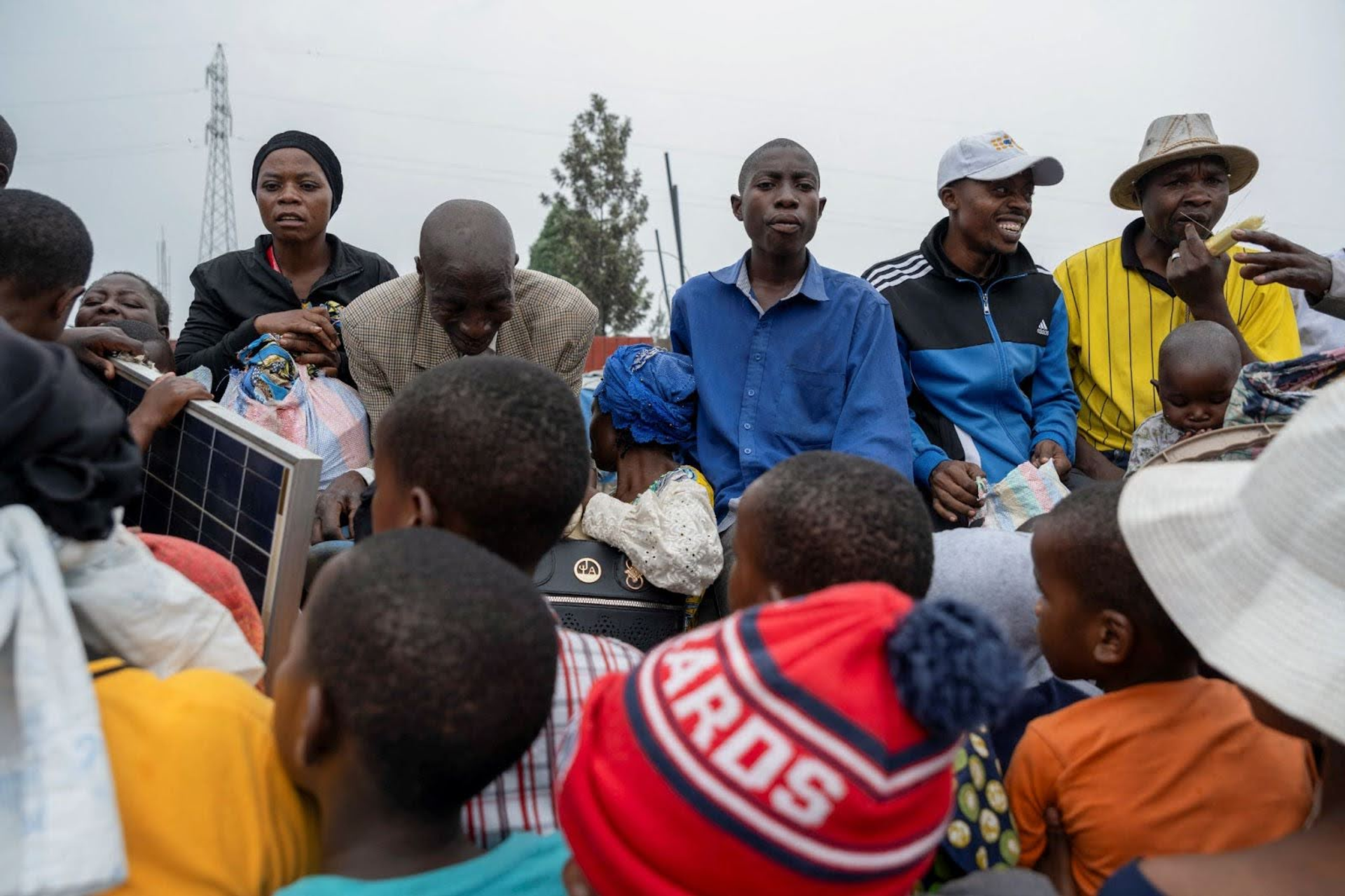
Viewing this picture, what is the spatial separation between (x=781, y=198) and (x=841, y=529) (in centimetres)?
238

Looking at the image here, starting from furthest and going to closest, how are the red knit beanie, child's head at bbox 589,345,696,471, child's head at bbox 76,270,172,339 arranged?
child's head at bbox 76,270,172,339 → child's head at bbox 589,345,696,471 → the red knit beanie

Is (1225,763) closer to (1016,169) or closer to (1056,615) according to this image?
(1056,615)

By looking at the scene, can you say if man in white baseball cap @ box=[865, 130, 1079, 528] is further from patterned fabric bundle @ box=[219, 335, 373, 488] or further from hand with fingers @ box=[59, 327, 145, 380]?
hand with fingers @ box=[59, 327, 145, 380]

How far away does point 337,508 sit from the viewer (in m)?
3.17

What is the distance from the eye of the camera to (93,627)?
62.4 inches

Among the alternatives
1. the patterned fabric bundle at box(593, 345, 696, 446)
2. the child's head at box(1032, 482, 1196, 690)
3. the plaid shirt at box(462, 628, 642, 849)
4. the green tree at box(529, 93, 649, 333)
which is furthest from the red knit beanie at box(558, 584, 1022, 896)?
the green tree at box(529, 93, 649, 333)

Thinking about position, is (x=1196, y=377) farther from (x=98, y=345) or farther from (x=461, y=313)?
(x=98, y=345)

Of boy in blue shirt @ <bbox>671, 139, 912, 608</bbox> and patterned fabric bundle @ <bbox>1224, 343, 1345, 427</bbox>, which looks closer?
patterned fabric bundle @ <bbox>1224, 343, 1345, 427</bbox>

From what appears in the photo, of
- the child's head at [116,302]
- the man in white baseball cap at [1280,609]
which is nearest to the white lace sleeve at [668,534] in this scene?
the man in white baseball cap at [1280,609]

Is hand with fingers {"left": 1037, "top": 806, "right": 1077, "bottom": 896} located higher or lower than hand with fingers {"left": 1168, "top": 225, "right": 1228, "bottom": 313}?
lower

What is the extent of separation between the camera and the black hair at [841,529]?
5.84 ft

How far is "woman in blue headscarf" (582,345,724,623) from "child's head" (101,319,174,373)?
5.04ft

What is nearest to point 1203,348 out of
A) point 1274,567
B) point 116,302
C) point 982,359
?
point 982,359

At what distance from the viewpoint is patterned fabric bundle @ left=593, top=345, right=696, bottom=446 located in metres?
3.76
